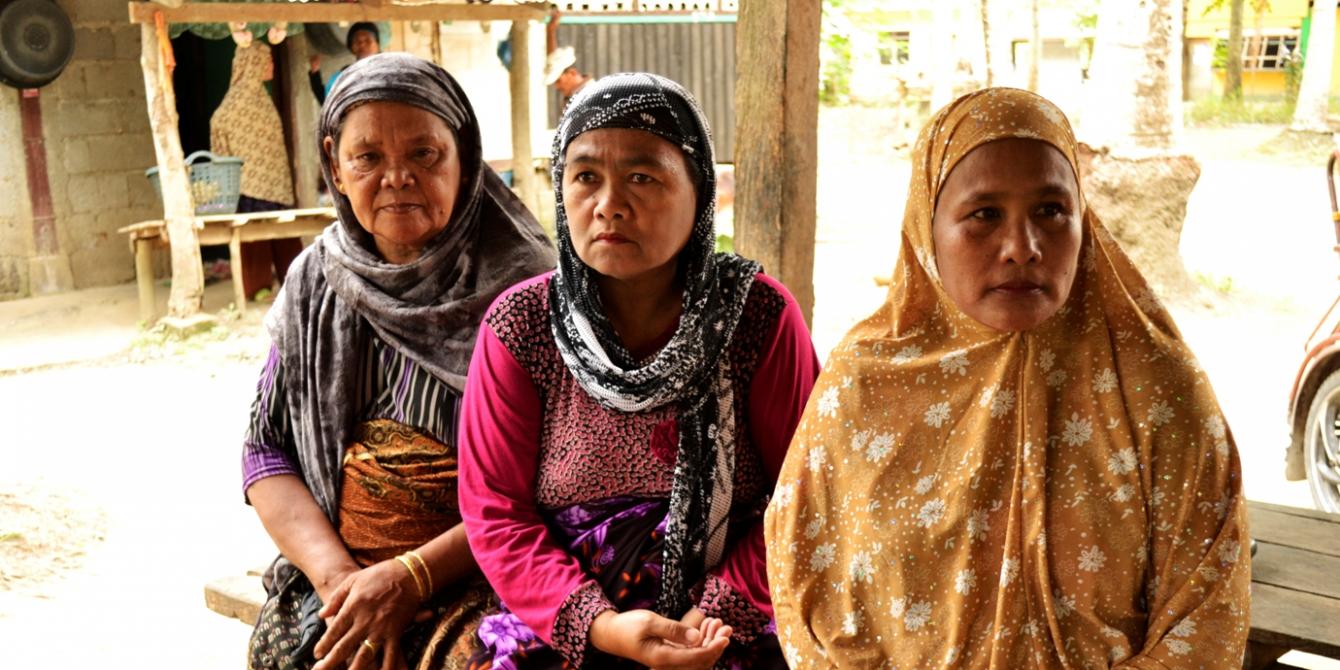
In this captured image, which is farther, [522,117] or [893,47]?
[893,47]

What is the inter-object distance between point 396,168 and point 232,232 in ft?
26.4

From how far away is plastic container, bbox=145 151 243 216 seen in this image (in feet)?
33.0

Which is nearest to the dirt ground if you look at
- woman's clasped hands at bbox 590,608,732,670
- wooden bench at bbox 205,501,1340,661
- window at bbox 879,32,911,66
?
wooden bench at bbox 205,501,1340,661

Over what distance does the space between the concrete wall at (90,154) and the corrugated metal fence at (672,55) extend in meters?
4.22

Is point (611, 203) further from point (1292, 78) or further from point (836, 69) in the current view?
point (1292, 78)

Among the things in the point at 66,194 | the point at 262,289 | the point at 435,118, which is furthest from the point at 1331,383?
the point at 66,194

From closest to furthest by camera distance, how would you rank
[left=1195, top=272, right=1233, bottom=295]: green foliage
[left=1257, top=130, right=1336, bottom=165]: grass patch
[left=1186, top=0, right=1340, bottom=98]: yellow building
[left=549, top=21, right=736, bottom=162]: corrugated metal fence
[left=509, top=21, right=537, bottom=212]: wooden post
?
[left=1195, top=272, right=1233, bottom=295]: green foliage
[left=509, top=21, right=537, bottom=212]: wooden post
[left=549, top=21, right=736, bottom=162]: corrugated metal fence
[left=1257, top=130, right=1336, bottom=165]: grass patch
[left=1186, top=0, right=1340, bottom=98]: yellow building

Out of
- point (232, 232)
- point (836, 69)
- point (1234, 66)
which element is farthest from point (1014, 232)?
point (1234, 66)

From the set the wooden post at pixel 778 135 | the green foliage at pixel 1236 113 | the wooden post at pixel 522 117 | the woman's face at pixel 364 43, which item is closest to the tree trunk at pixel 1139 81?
the wooden post at pixel 522 117

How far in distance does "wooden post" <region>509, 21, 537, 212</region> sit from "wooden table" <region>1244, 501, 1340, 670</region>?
29.1 feet

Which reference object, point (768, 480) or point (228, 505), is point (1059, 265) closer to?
point (768, 480)

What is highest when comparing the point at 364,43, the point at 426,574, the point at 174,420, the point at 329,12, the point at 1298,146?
the point at 329,12

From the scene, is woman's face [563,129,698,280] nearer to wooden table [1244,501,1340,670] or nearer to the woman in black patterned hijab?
the woman in black patterned hijab

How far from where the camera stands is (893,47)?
22.7 metres
